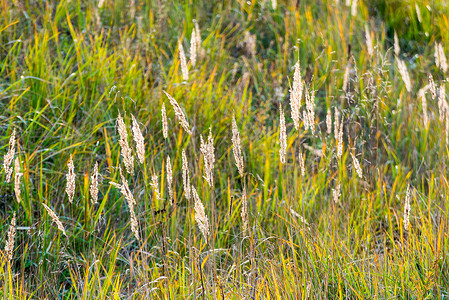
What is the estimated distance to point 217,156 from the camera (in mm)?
3053

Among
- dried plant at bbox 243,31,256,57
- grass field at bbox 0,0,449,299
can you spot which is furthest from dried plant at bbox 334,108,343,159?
dried plant at bbox 243,31,256,57

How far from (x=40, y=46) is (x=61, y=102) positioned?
42cm

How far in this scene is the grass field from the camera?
1964mm

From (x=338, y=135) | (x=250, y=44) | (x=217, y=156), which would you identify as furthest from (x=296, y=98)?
(x=250, y=44)

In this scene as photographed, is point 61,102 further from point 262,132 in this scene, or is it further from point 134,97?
point 262,132

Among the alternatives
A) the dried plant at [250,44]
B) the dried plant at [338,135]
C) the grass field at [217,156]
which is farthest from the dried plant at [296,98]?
the dried plant at [250,44]

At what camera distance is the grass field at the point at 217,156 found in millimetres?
1964

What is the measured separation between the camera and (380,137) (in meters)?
3.38

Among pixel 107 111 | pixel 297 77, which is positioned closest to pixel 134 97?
pixel 107 111

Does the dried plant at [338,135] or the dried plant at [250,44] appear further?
the dried plant at [250,44]

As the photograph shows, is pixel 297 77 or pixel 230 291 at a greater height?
pixel 297 77

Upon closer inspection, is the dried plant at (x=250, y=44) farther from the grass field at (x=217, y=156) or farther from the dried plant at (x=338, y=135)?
the dried plant at (x=338, y=135)

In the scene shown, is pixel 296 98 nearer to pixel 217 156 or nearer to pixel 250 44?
pixel 217 156

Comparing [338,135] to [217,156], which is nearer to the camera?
[338,135]
